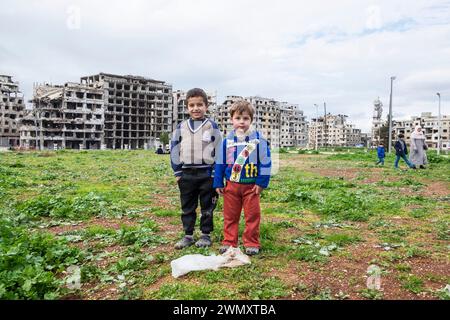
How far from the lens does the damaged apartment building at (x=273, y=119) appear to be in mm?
159250

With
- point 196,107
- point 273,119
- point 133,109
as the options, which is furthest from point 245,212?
point 273,119

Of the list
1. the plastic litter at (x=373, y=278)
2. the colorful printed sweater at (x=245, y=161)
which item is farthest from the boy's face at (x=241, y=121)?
the plastic litter at (x=373, y=278)

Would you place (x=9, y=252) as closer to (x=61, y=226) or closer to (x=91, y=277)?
(x=91, y=277)

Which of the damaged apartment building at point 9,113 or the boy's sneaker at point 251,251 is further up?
the damaged apartment building at point 9,113

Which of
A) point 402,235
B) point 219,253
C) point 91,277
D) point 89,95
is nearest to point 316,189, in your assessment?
point 402,235

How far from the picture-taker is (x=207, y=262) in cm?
599

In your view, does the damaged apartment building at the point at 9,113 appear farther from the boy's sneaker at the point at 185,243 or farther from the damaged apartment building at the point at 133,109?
the boy's sneaker at the point at 185,243

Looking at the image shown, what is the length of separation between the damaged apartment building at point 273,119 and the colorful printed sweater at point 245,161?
140073 mm

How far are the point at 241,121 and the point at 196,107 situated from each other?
991 millimetres

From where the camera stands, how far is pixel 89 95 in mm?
122688

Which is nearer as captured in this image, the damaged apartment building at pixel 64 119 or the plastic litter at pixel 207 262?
the plastic litter at pixel 207 262

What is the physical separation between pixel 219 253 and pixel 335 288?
2215mm

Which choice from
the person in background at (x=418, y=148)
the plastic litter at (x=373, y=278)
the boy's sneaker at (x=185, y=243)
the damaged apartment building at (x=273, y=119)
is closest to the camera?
the plastic litter at (x=373, y=278)

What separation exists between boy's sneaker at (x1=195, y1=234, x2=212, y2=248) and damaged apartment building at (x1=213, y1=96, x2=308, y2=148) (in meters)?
140
